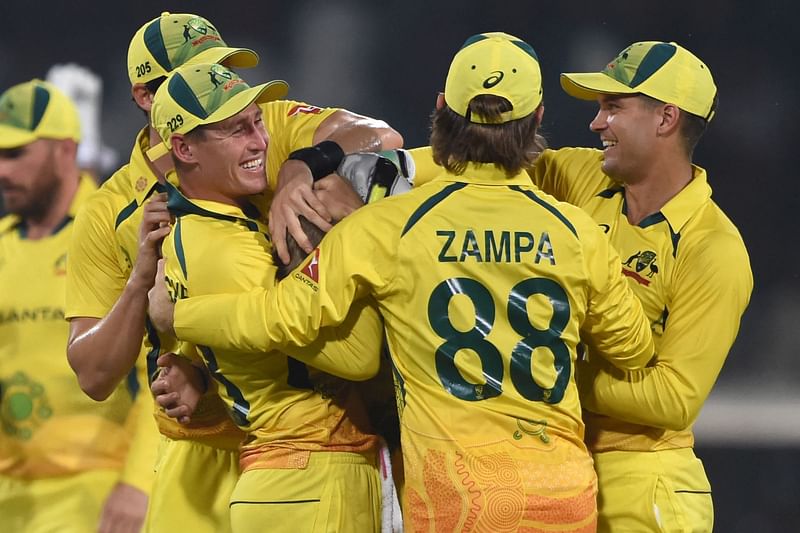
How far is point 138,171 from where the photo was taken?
125 inches

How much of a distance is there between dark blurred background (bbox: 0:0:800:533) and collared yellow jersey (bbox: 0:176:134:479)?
138 centimetres

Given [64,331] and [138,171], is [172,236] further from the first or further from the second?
[64,331]

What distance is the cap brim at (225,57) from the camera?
308 centimetres

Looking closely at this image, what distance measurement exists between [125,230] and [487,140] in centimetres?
106

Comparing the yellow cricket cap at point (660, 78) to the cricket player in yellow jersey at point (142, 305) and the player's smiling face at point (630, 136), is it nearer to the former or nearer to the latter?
the player's smiling face at point (630, 136)

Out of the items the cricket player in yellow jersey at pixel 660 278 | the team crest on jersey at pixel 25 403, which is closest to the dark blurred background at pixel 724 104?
the team crest on jersey at pixel 25 403

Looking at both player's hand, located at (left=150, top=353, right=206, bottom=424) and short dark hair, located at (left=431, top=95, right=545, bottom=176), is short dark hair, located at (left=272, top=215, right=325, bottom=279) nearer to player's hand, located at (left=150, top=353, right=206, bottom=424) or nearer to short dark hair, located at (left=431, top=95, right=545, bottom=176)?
short dark hair, located at (left=431, top=95, right=545, bottom=176)

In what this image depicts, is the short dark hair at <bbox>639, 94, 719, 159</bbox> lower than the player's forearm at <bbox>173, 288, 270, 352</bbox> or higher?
higher

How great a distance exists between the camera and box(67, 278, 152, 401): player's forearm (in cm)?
299

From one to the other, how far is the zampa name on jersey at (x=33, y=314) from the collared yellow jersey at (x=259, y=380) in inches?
87.0

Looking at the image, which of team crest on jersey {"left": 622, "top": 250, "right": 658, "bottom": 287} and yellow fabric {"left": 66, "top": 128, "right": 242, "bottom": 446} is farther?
yellow fabric {"left": 66, "top": 128, "right": 242, "bottom": 446}

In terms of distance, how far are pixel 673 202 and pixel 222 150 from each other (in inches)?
41.4

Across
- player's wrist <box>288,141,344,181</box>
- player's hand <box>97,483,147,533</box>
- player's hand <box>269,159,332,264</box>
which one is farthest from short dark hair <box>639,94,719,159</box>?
player's hand <box>97,483,147,533</box>

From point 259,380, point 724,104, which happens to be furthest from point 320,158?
point 724,104
